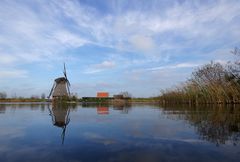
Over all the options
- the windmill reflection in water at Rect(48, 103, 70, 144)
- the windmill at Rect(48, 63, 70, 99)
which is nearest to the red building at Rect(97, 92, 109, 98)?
the windmill at Rect(48, 63, 70, 99)

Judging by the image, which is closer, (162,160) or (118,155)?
(162,160)

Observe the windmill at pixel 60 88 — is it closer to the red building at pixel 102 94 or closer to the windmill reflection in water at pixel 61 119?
the red building at pixel 102 94

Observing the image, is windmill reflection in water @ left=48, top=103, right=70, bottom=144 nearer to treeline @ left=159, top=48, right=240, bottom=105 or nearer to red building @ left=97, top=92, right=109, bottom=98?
treeline @ left=159, top=48, right=240, bottom=105

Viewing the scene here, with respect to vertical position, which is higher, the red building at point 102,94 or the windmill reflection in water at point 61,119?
Result: the red building at point 102,94

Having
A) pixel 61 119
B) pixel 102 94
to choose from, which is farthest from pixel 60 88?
pixel 61 119

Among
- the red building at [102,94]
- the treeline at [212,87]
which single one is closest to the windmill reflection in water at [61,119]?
the treeline at [212,87]

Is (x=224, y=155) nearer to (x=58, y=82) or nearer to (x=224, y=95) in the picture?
(x=224, y=95)

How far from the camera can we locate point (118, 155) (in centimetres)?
790

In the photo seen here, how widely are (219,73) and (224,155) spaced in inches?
1688

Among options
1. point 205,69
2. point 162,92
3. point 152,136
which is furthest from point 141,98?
point 152,136

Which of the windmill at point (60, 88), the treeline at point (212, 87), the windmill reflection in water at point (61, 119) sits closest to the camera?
the windmill reflection in water at point (61, 119)

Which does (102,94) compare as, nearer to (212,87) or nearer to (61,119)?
(212,87)

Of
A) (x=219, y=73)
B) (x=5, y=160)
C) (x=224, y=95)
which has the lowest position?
(x=5, y=160)

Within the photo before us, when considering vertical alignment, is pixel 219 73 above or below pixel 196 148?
above
